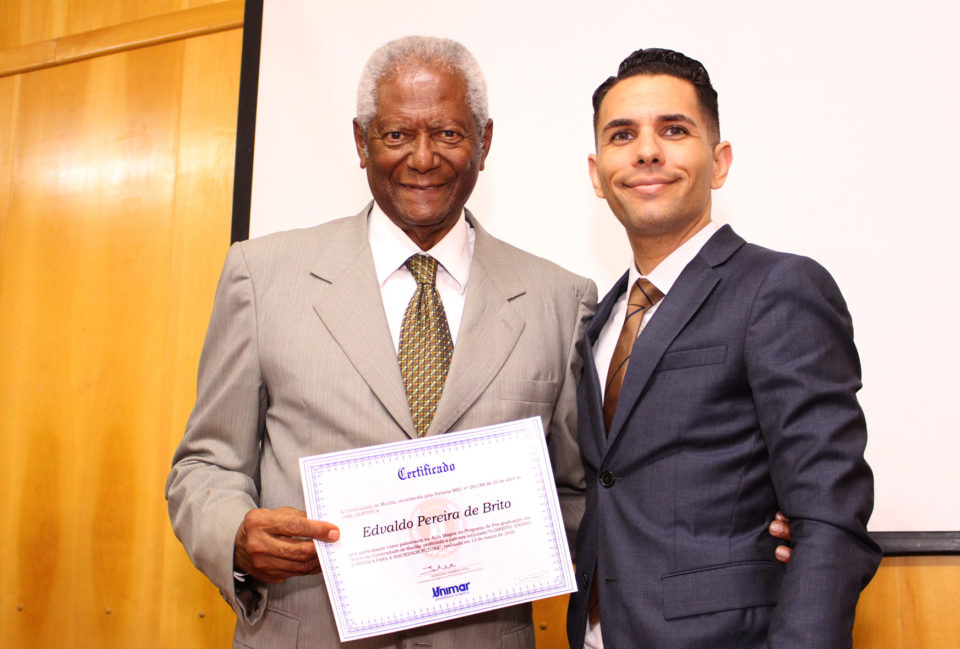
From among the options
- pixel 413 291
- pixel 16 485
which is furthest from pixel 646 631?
pixel 16 485

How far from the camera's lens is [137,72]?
8.54 feet

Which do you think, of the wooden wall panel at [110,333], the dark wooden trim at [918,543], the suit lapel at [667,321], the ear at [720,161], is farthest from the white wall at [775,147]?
the suit lapel at [667,321]

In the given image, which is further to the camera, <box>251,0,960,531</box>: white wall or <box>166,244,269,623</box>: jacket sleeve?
<box>251,0,960,531</box>: white wall

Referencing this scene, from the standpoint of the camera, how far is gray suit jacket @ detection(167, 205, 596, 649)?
1290mm

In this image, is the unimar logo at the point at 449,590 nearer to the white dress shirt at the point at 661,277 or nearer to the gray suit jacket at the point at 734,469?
the gray suit jacket at the point at 734,469

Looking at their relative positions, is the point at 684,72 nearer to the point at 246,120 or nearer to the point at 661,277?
the point at 661,277

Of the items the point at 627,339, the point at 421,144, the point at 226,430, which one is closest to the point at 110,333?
the point at 226,430

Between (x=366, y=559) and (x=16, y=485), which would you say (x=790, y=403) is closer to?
(x=366, y=559)

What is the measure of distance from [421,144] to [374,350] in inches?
16.0

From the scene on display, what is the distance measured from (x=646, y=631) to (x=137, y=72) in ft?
8.13

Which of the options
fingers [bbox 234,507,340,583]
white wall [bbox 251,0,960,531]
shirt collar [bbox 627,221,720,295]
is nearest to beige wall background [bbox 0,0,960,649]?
white wall [bbox 251,0,960,531]

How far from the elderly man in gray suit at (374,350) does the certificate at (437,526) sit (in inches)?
3.9

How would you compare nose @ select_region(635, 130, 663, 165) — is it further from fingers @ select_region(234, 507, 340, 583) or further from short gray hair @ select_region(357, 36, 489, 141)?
fingers @ select_region(234, 507, 340, 583)

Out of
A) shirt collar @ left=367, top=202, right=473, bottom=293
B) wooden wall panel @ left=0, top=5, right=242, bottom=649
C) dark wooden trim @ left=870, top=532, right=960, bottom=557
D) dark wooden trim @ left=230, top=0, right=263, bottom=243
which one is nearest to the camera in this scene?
shirt collar @ left=367, top=202, right=473, bottom=293
